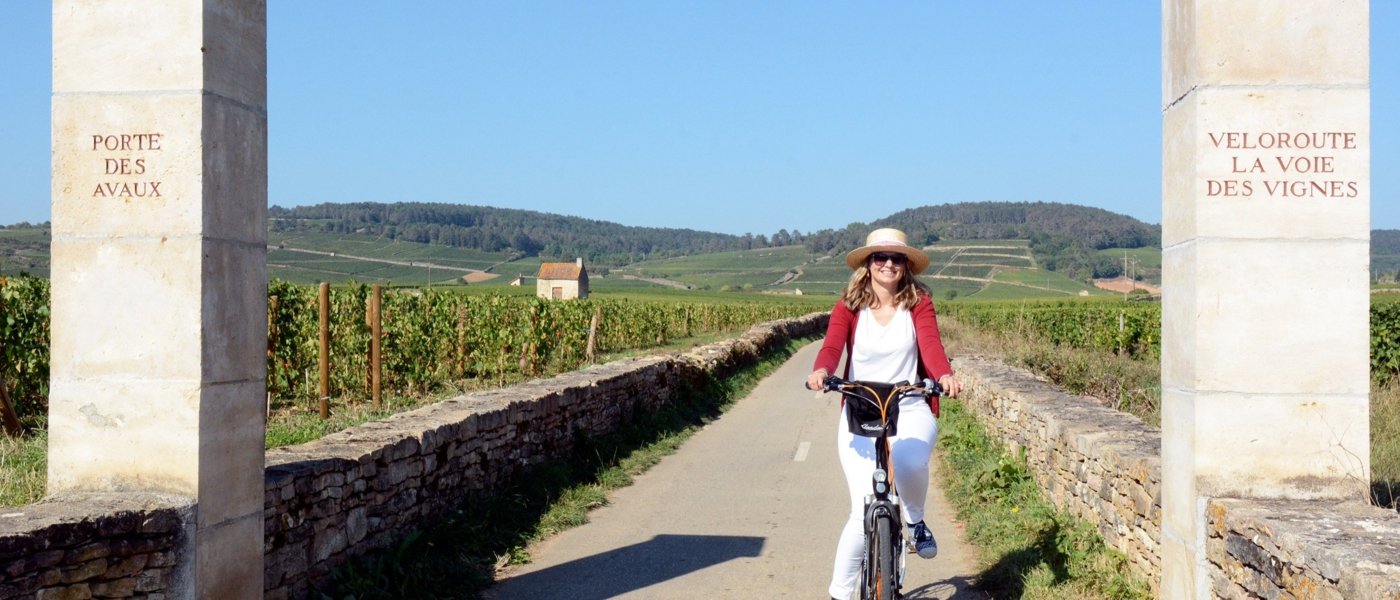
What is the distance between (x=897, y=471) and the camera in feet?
17.0

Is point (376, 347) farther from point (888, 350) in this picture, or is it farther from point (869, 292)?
point (888, 350)

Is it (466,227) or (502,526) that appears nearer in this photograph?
(502,526)

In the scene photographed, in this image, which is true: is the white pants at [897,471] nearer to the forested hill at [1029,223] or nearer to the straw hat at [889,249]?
the straw hat at [889,249]

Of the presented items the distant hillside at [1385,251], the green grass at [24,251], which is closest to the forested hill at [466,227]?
the green grass at [24,251]

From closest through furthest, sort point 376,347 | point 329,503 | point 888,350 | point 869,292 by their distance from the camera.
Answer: point 888,350 < point 869,292 < point 329,503 < point 376,347

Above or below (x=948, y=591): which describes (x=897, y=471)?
above

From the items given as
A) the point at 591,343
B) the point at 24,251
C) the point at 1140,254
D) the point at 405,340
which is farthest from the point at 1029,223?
the point at 405,340

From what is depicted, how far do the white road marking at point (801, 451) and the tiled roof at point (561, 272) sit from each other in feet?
252

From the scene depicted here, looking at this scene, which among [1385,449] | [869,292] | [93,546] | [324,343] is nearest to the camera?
[93,546]

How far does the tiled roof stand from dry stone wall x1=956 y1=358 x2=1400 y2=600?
264 ft

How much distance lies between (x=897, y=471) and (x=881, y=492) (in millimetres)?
204

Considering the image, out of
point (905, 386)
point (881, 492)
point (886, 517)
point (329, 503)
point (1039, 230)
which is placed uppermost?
point (1039, 230)

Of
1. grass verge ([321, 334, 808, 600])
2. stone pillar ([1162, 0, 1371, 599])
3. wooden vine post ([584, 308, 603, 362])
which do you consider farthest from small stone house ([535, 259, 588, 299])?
stone pillar ([1162, 0, 1371, 599])

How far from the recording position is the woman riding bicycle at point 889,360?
5.21m
